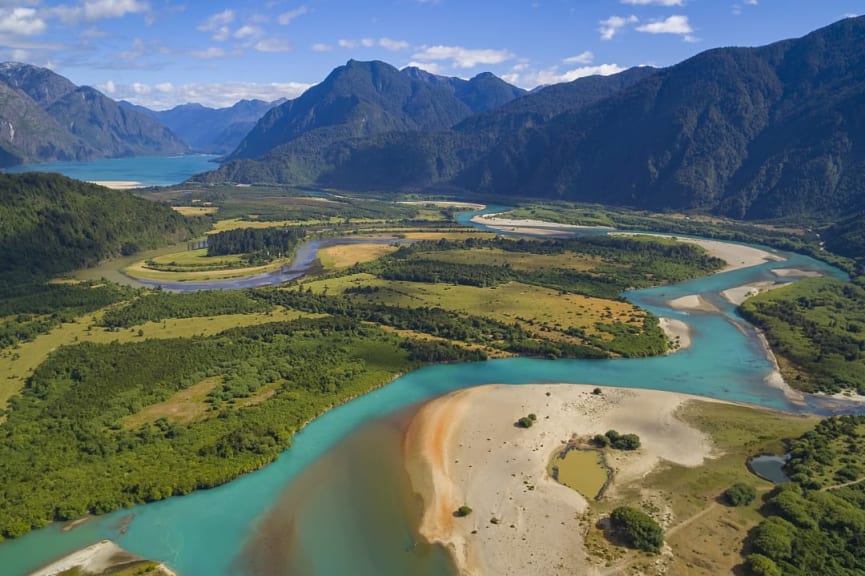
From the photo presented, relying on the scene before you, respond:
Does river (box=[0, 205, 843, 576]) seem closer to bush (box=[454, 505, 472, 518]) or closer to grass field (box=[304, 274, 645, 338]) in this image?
bush (box=[454, 505, 472, 518])

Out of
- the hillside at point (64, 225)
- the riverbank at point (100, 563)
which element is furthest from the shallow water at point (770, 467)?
the hillside at point (64, 225)

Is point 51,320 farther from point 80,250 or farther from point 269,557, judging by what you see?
point 269,557

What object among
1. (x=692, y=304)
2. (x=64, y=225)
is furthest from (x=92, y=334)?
(x=692, y=304)

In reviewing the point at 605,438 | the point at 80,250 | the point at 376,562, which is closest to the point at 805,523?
the point at 605,438

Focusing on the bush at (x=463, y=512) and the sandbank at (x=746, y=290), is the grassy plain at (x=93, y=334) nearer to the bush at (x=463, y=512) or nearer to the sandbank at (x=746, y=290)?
the bush at (x=463, y=512)

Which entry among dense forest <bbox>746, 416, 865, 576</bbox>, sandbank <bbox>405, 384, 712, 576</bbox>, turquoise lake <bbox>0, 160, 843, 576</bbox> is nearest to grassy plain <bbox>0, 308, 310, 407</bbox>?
turquoise lake <bbox>0, 160, 843, 576</bbox>


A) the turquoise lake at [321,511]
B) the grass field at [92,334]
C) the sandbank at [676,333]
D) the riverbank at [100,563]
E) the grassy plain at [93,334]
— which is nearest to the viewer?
the riverbank at [100,563]

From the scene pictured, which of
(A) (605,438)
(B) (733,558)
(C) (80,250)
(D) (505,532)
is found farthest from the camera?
(C) (80,250)
